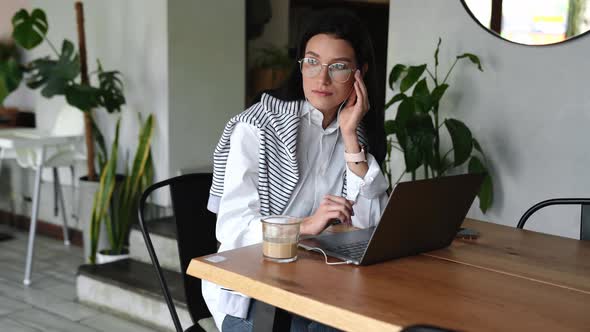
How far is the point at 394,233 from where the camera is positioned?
1.38 m

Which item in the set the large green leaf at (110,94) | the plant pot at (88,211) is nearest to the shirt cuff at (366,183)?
the large green leaf at (110,94)

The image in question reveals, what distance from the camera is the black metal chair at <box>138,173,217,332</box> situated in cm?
183

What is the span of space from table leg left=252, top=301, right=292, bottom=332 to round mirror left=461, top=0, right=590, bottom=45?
1964mm

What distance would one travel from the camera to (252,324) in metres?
1.50

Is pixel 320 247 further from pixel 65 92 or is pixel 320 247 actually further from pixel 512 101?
pixel 65 92

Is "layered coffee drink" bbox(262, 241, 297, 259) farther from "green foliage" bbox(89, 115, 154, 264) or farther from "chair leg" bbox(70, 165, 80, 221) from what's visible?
"chair leg" bbox(70, 165, 80, 221)

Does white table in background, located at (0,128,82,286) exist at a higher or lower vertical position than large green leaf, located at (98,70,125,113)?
lower

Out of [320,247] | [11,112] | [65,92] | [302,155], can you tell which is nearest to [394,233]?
[320,247]

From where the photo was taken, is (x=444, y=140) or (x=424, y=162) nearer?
(x=424, y=162)

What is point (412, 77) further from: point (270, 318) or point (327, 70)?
point (270, 318)

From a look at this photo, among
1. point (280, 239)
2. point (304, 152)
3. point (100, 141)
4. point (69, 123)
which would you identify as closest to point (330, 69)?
point (304, 152)

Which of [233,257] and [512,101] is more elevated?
[512,101]

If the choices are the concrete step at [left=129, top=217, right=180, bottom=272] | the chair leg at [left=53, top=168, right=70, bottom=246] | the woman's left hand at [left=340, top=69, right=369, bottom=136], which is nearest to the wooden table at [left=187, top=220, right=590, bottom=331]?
the woman's left hand at [left=340, top=69, right=369, bottom=136]

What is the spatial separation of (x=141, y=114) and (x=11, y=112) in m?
1.70
